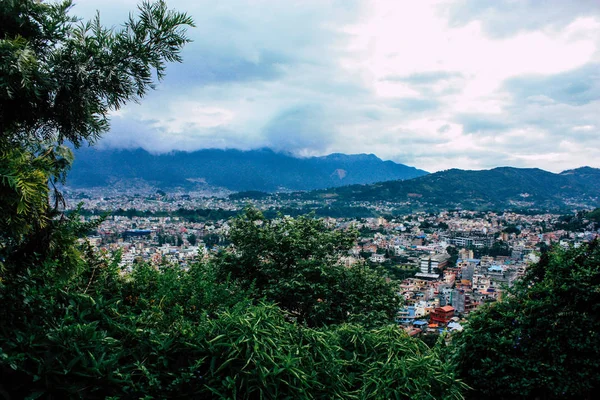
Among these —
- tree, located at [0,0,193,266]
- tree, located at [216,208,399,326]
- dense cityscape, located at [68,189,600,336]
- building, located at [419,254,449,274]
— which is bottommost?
building, located at [419,254,449,274]

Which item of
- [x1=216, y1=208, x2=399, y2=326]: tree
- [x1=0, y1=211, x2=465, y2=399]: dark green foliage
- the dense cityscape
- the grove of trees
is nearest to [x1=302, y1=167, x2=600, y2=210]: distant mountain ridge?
the dense cityscape

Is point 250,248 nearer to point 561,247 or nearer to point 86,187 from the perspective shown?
point 561,247

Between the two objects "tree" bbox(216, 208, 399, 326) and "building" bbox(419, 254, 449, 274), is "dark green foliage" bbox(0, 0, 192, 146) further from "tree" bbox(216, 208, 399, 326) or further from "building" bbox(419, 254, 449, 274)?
"building" bbox(419, 254, 449, 274)

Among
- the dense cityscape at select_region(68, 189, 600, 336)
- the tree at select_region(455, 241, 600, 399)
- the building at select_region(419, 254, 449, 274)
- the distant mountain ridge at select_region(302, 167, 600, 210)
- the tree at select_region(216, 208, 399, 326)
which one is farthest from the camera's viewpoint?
the distant mountain ridge at select_region(302, 167, 600, 210)

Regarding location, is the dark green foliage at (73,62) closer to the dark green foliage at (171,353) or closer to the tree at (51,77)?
the tree at (51,77)

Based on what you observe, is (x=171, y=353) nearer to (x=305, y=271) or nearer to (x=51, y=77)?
(x=51, y=77)

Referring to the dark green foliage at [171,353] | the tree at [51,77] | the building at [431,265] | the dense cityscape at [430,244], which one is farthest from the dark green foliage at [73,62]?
the building at [431,265]
